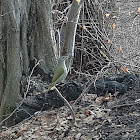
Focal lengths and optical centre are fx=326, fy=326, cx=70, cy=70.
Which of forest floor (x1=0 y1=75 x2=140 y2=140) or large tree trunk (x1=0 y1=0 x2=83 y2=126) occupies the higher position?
large tree trunk (x1=0 y1=0 x2=83 y2=126)

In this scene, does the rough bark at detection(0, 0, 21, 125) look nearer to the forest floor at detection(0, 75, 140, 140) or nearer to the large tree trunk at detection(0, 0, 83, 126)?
the large tree trunk at detection(0, 0, 83, 126)

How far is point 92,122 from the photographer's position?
4.45m

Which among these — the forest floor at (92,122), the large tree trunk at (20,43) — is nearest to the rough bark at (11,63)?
the large tree trunk at (20,43)

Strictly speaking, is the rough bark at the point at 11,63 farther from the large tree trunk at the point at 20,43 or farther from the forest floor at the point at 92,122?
the forest floor at the point at 92,122

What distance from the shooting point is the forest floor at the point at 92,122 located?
3939 millimetres

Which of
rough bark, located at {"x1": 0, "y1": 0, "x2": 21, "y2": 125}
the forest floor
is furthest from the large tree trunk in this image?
the forest floor

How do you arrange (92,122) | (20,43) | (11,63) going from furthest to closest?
(20,43) < (11,63) < (92,122)

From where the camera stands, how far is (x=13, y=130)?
5.08m

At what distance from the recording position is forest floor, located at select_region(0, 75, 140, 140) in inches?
155

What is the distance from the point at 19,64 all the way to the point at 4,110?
88cm

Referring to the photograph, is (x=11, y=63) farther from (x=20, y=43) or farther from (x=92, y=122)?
(x=92, y=122)

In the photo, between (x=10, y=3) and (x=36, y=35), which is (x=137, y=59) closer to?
(x=36, y=35)

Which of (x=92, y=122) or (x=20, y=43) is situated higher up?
(x=20, y=43)

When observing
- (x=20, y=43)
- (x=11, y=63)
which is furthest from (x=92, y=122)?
(x=20, y=43)
